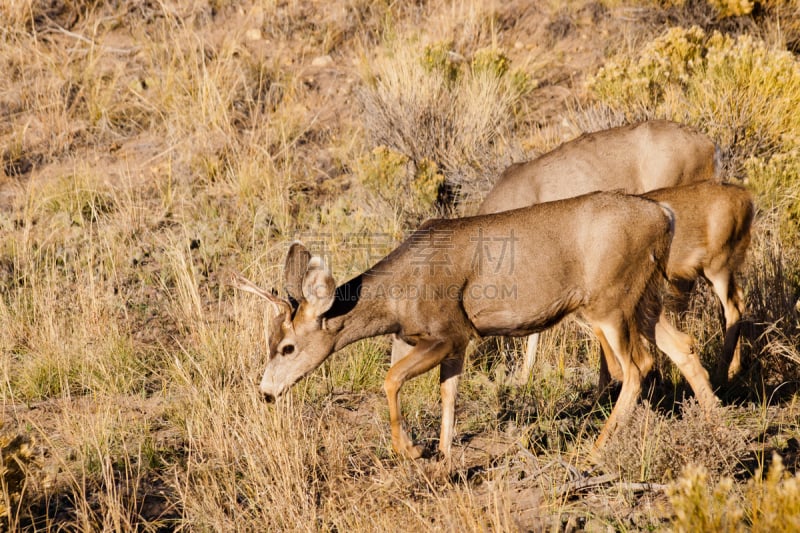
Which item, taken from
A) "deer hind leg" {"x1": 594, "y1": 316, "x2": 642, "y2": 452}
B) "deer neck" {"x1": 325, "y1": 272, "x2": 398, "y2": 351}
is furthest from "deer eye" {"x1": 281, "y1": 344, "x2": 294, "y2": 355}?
"deer hind leg" {"x1": 594, "y1": 316, "x2": 642, "y2": 452}

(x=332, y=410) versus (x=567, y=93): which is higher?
(x=567, y=93)

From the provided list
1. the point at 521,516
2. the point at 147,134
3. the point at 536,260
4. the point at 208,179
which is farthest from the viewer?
the point at 147,134

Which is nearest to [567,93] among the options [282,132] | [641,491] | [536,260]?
[282,132]

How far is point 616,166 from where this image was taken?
8.87 m

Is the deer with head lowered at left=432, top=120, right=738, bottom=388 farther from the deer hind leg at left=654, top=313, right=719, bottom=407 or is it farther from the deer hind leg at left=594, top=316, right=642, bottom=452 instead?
the deer hind leg at left=594, top=316, right=642, bottom=452

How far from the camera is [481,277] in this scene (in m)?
6.57

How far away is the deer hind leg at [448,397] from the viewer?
662cm

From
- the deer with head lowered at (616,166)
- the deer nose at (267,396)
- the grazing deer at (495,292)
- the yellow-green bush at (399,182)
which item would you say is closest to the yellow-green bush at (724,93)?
the deer with head lowered at (616,166)

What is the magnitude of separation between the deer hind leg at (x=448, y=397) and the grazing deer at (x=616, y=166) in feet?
7.90

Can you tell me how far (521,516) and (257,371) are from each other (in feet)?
9.46

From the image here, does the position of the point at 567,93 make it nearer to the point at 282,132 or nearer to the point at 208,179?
the point at 282,132

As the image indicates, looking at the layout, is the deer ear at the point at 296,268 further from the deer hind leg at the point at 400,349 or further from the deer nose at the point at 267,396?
the deer hind leg at the point at 400,349

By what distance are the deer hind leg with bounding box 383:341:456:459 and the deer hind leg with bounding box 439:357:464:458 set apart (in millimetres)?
222

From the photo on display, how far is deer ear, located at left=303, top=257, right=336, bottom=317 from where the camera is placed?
20.0 ft
